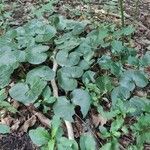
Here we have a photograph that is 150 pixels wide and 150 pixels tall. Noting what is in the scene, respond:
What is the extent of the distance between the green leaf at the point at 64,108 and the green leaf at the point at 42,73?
0.22 metres

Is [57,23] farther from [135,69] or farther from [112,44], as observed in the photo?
[135,69]

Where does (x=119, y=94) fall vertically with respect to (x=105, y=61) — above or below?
below

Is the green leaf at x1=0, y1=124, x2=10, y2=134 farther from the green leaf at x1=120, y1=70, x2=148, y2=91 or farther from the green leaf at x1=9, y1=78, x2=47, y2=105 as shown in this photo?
the green leaf at x1=120, y1=70, x2=148, y2=91

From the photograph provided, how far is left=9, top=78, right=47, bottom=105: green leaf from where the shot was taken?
2518mm

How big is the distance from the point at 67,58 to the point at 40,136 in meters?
0.81

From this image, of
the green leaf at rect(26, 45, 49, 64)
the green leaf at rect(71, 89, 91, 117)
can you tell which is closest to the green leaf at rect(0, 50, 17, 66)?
the green leaf at rect(26, 45, 49, 64)

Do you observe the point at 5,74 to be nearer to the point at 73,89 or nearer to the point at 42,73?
the point at 42,73

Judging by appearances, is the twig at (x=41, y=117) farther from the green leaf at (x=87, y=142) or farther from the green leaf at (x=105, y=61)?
the green leaf at (x=105, y=61)

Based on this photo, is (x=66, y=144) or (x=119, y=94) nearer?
(x=66, y=144)

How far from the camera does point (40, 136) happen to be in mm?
2229

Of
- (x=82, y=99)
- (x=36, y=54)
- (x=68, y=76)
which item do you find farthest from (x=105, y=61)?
(x=36, y=54)

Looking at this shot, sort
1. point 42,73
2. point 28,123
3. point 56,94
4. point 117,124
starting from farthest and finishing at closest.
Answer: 1. point 42,73
2. point 56,94
3. point 28,123
4. point 117,124

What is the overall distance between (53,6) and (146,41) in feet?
3.87

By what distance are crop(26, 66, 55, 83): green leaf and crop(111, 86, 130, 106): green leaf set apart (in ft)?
1.57
